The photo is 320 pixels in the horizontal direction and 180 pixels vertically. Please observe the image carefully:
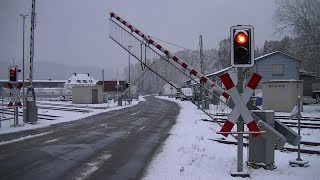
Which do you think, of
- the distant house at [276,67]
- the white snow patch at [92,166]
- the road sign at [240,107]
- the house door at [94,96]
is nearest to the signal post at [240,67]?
the road sign at [240,107]

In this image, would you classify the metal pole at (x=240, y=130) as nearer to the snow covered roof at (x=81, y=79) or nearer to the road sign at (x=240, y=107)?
the road sign at (x=240, y=107)

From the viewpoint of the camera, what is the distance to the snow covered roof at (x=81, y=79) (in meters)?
135

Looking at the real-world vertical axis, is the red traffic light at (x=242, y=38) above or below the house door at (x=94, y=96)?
above

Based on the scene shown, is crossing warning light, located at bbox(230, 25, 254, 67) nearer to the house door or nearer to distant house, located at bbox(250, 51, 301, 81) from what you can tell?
distant house, located at bbox(250, 51, 301, 81)

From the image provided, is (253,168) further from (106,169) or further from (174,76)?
(174,76)

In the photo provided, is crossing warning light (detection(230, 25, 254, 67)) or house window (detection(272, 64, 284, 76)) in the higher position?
house window (detection(272, 64, 284, 76))

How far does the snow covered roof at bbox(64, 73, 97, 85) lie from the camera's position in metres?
135

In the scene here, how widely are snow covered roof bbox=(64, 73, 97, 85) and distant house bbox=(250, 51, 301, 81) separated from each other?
95.5 m

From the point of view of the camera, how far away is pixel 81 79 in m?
138

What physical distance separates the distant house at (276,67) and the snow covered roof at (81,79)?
95.5m

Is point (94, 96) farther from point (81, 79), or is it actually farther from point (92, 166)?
point (81, 79)

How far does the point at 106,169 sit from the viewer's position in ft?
30.8

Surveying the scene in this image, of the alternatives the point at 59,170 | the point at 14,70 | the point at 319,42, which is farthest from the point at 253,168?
the point at 319,42

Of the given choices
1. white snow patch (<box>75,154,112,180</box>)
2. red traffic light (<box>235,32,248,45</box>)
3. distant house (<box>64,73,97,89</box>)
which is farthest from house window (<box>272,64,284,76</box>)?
distant house (<box>64,73,97,89</box>)
